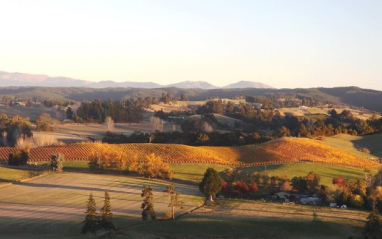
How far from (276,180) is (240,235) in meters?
25.6

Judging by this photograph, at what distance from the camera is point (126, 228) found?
36688 mm

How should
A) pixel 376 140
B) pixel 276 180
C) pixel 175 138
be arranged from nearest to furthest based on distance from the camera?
pixel 276 180, pixel 175 138, pixel 376 140

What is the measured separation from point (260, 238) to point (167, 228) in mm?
7472

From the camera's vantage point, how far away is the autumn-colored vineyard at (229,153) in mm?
76544

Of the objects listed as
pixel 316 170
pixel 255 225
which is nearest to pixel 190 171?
pixel 316 170

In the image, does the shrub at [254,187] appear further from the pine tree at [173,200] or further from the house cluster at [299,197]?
the pine tree at [173,200]

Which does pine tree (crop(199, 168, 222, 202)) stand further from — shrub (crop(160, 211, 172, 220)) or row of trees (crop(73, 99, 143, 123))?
row of trees (crop(73, 99, 143, 123))

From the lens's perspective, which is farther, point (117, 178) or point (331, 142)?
point (331, 142)

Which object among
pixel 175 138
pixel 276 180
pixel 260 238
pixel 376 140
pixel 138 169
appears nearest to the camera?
pixel 260 238

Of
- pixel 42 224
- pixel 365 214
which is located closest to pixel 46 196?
pixel 42 224

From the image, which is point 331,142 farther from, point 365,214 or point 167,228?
point 167,228

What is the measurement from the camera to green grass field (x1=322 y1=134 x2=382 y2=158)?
100512 millimetres

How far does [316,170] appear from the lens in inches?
2734

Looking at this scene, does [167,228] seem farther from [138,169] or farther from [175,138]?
[175,138]
